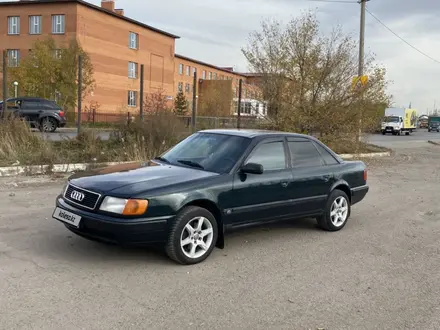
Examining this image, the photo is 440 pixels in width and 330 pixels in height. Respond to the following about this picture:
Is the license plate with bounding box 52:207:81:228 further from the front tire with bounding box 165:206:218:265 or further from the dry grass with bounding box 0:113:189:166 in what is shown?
the dry grass with bounding box 0:113:189:166

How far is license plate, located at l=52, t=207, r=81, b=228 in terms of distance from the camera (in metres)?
4.63

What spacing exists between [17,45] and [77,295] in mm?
48533

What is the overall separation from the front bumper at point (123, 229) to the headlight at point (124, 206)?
0.23ft

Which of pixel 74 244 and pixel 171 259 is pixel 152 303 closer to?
pixel 171 259

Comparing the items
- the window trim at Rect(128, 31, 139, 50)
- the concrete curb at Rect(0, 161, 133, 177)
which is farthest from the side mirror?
the window trim at Rect(128, 31, 139, 50)

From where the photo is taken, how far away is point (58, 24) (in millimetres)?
43781

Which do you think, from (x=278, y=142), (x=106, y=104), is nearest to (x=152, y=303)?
(x=278, y=142)

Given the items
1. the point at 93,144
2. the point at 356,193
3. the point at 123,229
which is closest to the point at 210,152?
the point at 123,229

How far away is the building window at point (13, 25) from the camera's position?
4594 cm

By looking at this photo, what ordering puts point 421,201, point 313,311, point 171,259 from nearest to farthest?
point 313,311
point 171,259
point 421,201

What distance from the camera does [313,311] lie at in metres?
3.83

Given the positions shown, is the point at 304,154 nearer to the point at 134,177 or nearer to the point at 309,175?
the point at 309,175

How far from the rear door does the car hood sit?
4.60 ft

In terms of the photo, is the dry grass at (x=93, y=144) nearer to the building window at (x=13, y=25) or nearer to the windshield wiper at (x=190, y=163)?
the windshield wiper at (x=190, y=163)
